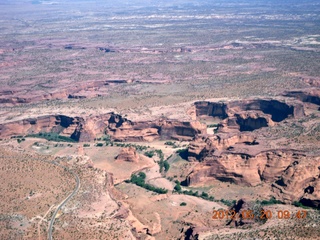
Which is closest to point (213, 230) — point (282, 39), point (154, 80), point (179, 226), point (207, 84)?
point (179, 226)

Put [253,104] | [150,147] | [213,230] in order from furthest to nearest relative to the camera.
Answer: [253,104] → [150,147] → [213,230]

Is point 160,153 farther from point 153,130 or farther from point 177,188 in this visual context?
point 177,188

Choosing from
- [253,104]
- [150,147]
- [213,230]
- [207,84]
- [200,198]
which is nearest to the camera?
[213,230]

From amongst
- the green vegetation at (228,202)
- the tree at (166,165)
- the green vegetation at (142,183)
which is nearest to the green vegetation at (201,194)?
the green vegetation at (228,202)

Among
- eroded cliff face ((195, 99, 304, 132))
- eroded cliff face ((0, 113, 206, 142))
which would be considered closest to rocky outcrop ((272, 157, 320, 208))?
eroded cliff face ((195, 99, 304, 132))

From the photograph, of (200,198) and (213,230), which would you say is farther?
(200,198)

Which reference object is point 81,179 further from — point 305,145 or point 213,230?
point 305,145

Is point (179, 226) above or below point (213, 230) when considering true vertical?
below
